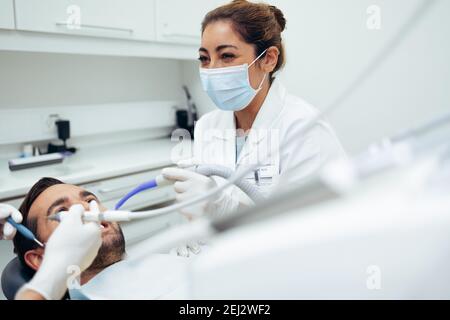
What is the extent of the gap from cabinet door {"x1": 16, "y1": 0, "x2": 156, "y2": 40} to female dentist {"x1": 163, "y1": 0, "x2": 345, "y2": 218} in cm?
71

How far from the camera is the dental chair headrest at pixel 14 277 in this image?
0.80m

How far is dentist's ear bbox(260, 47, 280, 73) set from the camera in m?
1.27

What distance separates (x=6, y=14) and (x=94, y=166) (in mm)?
730

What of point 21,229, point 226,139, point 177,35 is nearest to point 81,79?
point 177,35

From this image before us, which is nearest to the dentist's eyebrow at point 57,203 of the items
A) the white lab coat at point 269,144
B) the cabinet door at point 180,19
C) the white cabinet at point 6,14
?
the white lab coat at point 269,144

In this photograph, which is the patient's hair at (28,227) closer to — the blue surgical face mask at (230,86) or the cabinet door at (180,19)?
the blue surgical face mask at (230,86)

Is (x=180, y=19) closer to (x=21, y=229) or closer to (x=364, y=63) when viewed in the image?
(x=364, y=63)

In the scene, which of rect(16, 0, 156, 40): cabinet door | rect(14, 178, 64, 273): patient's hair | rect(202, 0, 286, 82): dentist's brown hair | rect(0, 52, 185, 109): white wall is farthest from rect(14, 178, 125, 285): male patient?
rect(0, 52, 185, 109): white wall

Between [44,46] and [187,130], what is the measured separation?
103cm

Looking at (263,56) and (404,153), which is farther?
(263,56)

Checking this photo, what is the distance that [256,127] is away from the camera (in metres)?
1.26
